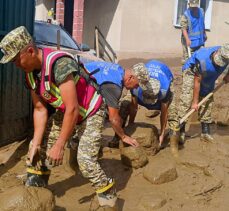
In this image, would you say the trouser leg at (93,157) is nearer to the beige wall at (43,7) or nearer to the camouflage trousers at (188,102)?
the camouflage trousers at (188,102)

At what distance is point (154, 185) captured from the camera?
4.70 metres

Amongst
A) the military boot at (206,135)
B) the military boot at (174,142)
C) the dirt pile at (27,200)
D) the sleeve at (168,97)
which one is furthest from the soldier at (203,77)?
the dirt pile at (27,200)

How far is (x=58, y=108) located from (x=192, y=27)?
5292 millimetres

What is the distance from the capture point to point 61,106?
360 centimetres

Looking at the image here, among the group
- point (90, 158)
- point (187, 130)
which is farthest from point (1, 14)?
point (187, 130)

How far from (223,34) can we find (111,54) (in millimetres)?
4513

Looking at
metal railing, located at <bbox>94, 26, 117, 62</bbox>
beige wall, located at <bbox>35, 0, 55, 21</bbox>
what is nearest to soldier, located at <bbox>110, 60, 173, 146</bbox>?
metal railing, located at <bbox>94, 26, 117, 62</bbox>

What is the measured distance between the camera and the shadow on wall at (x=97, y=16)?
1280 cm

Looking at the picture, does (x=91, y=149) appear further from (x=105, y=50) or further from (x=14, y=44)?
(x=105, y=50)

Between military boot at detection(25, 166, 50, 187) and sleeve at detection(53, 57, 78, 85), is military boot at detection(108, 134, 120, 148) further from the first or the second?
sleeve at detection(53, 57, 78, 85)

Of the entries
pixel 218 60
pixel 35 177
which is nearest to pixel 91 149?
pixel 35 177

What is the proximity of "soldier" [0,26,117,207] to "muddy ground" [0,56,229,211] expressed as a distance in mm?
469

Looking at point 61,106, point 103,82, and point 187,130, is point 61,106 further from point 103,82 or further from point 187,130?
point 187,130

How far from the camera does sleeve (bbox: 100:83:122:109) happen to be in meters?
4.24
